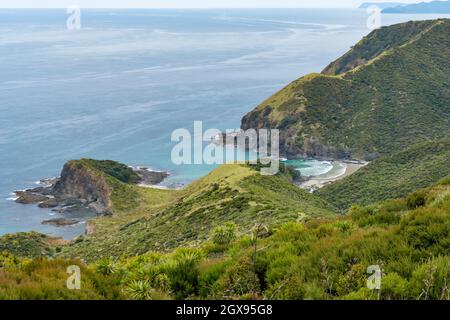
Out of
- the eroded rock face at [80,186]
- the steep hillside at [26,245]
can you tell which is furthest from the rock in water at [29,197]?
the steep hillside at [26,245]

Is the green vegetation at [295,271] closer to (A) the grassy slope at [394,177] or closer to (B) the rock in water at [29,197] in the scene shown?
(A) the grassy slope at [394,177]

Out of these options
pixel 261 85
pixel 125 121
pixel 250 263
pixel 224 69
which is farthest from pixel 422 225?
pixel 224 69

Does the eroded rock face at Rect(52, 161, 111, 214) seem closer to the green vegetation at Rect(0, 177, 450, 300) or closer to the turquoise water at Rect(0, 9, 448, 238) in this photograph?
the turquoise water at Rect(0, 9, 448, 238)

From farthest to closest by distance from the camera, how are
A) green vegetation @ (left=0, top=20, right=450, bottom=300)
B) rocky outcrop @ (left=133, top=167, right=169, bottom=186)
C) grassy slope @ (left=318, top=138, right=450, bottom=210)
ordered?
rocky outcrop @ (left=133, top=167, right=169, bottom=186), grassy slope @ (left=318, top=138, right=450, bottom=210), green vegetation @ (left=0, top=20, right=450, bottom=300)

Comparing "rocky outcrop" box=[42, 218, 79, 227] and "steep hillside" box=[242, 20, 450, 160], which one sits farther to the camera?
"steep hillside" box=[242, 20, 450, 160]

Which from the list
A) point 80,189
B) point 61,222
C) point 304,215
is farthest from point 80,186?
point 304,215

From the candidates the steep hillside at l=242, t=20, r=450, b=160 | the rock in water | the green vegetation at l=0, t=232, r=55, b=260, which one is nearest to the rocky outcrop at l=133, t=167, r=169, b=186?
the rock in water

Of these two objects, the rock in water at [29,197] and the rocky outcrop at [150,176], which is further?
the rocky outcrop at [150,176]
